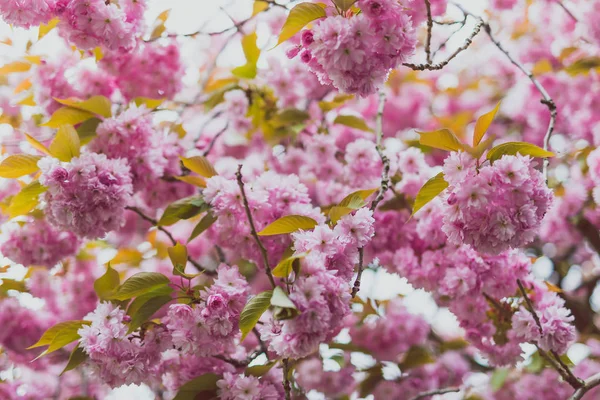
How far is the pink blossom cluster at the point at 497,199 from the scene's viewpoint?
1534mm

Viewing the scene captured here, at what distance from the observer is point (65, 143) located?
1.95 meters

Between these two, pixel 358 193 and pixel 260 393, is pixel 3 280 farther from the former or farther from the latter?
pixel 358 193

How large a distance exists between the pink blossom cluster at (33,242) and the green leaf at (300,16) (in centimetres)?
149

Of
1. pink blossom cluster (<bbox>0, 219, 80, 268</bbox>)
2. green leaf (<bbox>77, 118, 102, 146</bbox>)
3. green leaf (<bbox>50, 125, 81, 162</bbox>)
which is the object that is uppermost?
green leaf (<bbox>77, 118, 102, 146</bbox>)

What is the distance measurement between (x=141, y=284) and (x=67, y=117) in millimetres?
831

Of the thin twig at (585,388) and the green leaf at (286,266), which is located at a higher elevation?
the green leaf at (286,266)

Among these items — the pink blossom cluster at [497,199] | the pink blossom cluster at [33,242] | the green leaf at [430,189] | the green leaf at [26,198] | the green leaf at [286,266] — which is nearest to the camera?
the green leaf at [286,266]

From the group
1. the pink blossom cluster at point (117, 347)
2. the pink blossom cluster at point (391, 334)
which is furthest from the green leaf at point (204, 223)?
the pink blossom cluster at point (391, 334)

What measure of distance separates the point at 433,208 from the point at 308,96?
4.60 ft

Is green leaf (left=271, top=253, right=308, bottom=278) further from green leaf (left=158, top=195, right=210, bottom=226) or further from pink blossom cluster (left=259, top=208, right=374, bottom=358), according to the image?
green leaf (left=158, top=195, right=210, bottom=226)

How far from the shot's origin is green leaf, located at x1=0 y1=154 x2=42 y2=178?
6.70ft

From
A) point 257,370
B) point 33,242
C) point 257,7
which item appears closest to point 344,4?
point 257,370

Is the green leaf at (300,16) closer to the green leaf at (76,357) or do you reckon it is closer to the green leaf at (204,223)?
the green leaf at (204,223)

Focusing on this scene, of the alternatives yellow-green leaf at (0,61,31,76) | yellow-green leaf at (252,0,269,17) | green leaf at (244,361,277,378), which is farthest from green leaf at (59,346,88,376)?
yellow-green leaf at (252,0,269,17)
